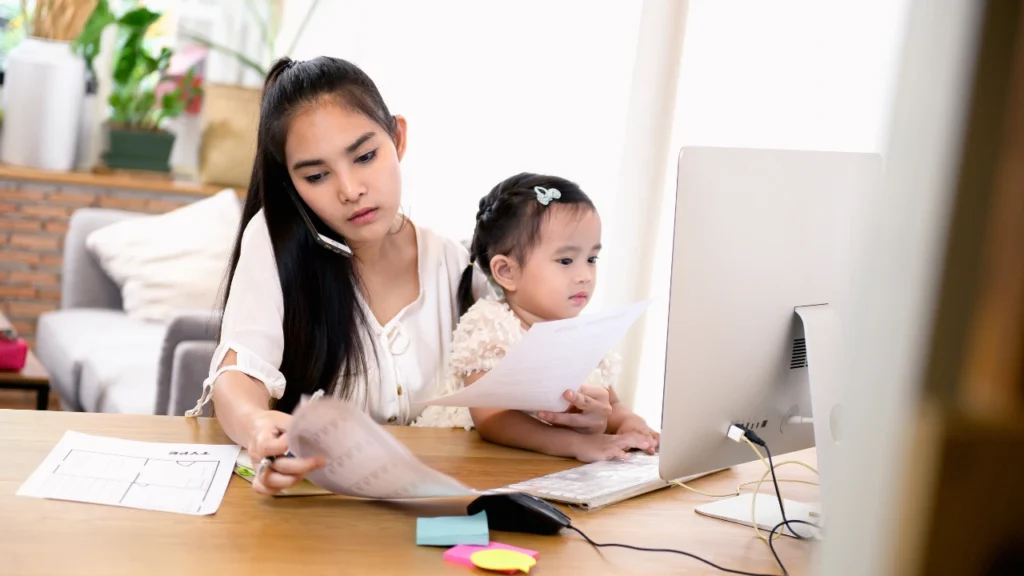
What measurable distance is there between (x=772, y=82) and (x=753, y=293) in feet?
4.79

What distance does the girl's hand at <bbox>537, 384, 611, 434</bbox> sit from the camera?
1.43 metres

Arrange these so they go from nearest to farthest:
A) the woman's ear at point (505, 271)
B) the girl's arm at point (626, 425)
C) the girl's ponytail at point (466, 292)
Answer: the girl's arm at point (626, 425)
the woman's ear at point (505, 271)
the girl's ponytail at point (466, 292)

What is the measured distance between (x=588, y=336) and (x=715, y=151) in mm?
298

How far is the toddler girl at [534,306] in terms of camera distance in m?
1.47

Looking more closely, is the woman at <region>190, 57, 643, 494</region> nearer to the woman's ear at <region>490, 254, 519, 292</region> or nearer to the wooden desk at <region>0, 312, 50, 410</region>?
the woman's ear at <region>490, 254, 519, 292</region>

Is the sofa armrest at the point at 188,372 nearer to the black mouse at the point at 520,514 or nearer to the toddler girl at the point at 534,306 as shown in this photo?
the toddler girl at the point at 534,306

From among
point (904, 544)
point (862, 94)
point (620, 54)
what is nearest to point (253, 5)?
point (620, 54)

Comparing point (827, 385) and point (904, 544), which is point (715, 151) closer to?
point (827, 385)

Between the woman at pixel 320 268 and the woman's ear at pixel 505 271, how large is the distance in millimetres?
135

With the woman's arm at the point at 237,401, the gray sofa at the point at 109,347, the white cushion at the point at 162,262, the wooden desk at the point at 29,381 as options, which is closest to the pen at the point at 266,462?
the woman's arm at the point at 237,401

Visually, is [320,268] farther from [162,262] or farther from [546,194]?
[162,262]

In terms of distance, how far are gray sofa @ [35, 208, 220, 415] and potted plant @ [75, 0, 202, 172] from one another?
1.54 ft

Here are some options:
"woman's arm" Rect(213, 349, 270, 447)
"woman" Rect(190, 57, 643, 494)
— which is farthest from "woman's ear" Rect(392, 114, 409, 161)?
"woman's arm" Rect(213, 349, 270, 447)

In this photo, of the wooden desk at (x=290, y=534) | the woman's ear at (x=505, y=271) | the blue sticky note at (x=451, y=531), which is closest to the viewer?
the wooden desk at (x=290, y=534)
